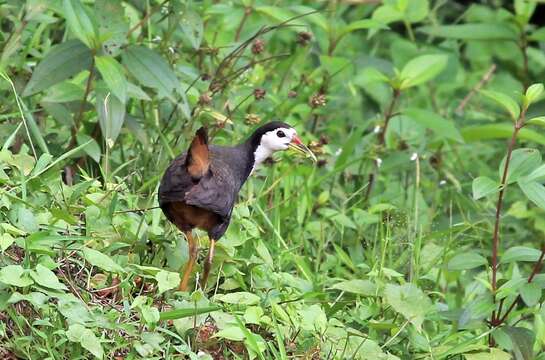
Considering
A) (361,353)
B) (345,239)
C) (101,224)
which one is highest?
(101,224)

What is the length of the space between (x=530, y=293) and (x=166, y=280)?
130 centimetres

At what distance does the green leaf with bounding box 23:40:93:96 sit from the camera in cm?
459

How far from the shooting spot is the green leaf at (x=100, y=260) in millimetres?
3824

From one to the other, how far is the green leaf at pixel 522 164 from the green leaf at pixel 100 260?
1381 millimetres

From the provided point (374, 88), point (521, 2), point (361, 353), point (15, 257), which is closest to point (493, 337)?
point (361, 353)

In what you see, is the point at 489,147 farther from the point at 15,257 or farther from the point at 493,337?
the point at 15,257

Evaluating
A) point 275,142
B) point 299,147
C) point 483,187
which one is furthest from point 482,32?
point 483,187

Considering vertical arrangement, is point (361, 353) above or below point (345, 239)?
above

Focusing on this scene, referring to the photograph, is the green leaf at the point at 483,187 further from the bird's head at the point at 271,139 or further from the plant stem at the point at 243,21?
the plant stem at the point at 243,21

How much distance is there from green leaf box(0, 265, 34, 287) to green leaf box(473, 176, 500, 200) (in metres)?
1.50

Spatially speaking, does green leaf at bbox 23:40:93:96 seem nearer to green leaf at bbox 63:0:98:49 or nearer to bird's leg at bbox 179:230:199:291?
green leaf at bbox 63:0:98:49

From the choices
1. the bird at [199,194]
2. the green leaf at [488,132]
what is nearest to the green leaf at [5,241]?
the bird at [199,194]

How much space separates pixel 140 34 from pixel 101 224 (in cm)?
148

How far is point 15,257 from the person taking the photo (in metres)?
3.89
